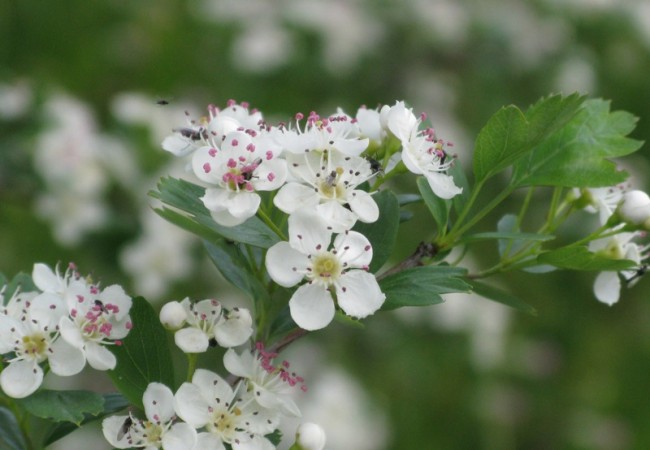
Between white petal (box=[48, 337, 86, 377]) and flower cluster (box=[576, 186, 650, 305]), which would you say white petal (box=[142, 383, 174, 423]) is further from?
flower cluster (box=[576, 186, 650, 305])

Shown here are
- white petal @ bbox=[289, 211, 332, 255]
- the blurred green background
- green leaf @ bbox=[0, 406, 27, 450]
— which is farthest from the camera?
Answer: the blurred green background

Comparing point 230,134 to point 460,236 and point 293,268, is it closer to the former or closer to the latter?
point 293,268

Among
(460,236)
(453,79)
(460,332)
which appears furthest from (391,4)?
(460,236)

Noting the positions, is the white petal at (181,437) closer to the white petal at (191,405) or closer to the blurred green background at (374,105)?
the white petal at (191,405)

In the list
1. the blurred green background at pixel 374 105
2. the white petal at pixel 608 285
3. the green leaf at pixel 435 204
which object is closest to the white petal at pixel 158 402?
the green leaf at pixel 435 204

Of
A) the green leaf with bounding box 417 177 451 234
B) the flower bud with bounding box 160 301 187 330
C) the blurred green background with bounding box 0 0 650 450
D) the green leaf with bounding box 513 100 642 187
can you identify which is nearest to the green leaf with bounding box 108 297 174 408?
the flower bud with bounding box 160 301 187 330

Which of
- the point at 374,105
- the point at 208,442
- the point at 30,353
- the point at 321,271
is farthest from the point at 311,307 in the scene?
the point at 374,105
